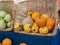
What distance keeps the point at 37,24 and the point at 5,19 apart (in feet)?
1.14

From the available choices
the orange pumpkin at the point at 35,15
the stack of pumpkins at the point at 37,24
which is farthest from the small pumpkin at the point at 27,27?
the orange pumpkin at the point at 35,15

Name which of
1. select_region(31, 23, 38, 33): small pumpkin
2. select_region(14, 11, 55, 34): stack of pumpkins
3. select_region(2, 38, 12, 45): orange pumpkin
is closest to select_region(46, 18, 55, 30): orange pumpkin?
select_region(14, 11, 55, 34): stack of pumpkins

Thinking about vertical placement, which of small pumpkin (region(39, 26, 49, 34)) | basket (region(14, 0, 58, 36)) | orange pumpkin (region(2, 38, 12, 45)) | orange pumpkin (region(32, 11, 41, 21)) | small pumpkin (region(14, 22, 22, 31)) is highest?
basket (region(14, 0, 58, 36))

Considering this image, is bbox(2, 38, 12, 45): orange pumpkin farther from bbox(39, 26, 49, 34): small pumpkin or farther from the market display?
bbox(39, 26, 49, 34): small pumpkin

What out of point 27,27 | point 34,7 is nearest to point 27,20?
point 27,27

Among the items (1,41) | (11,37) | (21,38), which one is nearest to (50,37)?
(21,38)

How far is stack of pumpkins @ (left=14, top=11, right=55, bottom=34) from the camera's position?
1.39 m

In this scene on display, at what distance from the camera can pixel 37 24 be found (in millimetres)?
1409

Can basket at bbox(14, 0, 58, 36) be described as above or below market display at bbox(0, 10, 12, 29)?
above

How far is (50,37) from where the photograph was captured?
1352 millimetres

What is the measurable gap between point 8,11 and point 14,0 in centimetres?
20

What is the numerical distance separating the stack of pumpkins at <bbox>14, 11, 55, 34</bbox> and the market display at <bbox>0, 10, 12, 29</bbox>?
112 millimetres

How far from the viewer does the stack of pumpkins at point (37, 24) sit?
1386 mm

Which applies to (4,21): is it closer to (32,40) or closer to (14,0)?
(14,0)
